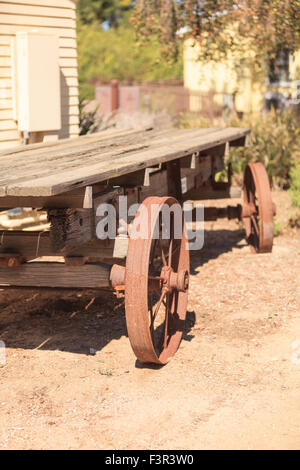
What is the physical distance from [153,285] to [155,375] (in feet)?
1.87

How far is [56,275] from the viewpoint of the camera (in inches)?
183

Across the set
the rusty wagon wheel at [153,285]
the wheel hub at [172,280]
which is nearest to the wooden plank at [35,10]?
the rusty wagon wheel at [153,285]

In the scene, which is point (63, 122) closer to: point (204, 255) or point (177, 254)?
point (204, 255)

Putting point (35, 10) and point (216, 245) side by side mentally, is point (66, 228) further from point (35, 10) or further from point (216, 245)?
point (35, 10)

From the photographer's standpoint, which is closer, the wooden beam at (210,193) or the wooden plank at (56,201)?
the wooden plank at (56,201)

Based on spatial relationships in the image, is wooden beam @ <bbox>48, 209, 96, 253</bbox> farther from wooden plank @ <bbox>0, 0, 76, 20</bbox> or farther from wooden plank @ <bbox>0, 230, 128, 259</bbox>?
wooden plank @ <bbox>0, 0, 76, 20</bbox>

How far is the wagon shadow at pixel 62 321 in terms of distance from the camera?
5227 mm

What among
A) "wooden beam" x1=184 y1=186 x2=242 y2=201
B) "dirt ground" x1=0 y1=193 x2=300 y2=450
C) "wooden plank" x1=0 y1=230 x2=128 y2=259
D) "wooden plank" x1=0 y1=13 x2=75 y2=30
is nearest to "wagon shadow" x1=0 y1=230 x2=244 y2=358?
"dirt ground" x1=0 y1=193 x2=300 y2=450

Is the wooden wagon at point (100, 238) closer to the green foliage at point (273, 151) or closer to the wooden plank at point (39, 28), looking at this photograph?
the wooden plank at point (39, 28)

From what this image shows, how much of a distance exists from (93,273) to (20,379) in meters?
0.81

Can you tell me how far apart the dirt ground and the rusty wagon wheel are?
0.16 meters

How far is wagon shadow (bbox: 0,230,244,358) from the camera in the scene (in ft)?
17.1

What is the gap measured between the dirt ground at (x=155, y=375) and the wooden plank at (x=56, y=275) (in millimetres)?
552

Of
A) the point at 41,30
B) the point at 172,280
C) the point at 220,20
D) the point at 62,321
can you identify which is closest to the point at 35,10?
the point at 41,30
